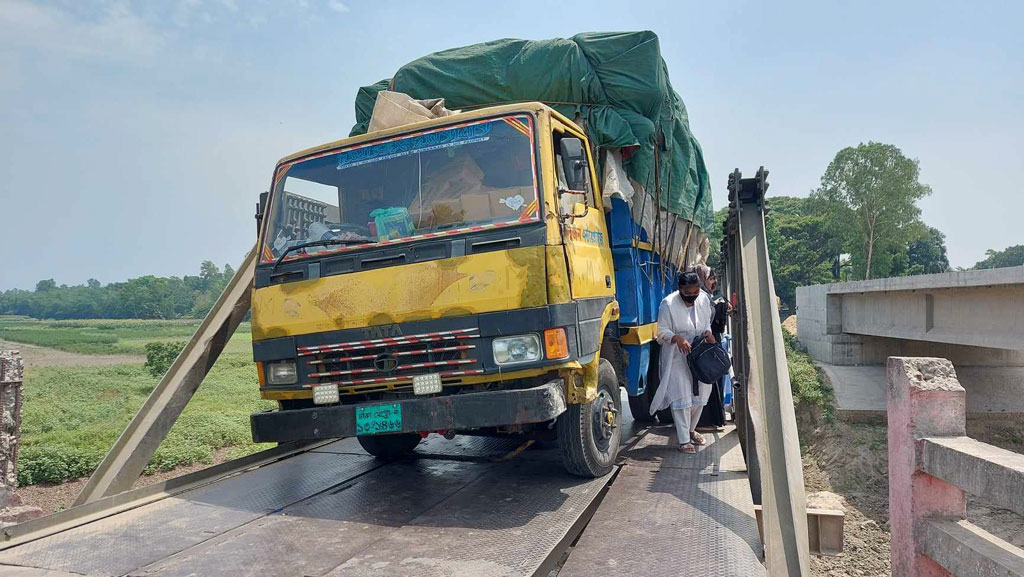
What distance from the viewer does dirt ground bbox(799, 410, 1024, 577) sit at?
30.1 ft

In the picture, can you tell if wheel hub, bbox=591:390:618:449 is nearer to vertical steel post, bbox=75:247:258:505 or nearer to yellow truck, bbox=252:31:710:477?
yellow truck, bbox=252:31:710:477

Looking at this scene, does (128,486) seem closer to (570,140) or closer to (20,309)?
(570,140)

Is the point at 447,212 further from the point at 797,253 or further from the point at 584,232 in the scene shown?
the point at 797,253

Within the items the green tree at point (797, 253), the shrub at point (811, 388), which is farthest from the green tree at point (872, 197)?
the shrub at point (811, 388)

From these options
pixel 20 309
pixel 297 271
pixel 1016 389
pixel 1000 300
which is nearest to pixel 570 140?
pixel 297 271

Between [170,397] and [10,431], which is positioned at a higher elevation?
[170,397]

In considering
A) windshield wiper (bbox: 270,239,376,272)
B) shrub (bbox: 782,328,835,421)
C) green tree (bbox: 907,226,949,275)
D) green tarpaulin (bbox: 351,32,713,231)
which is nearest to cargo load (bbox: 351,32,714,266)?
green tarpaulin (bbox: 351,32,713,231)

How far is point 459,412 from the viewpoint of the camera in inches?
145

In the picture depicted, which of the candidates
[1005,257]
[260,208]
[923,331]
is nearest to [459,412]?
[260,208]

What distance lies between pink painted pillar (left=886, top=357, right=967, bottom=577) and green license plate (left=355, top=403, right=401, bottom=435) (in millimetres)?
2959

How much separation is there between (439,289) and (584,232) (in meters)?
1.17

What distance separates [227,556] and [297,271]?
172 centimetres

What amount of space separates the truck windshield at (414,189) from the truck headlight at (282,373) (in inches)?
28.0

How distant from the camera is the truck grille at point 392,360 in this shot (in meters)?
3.77
